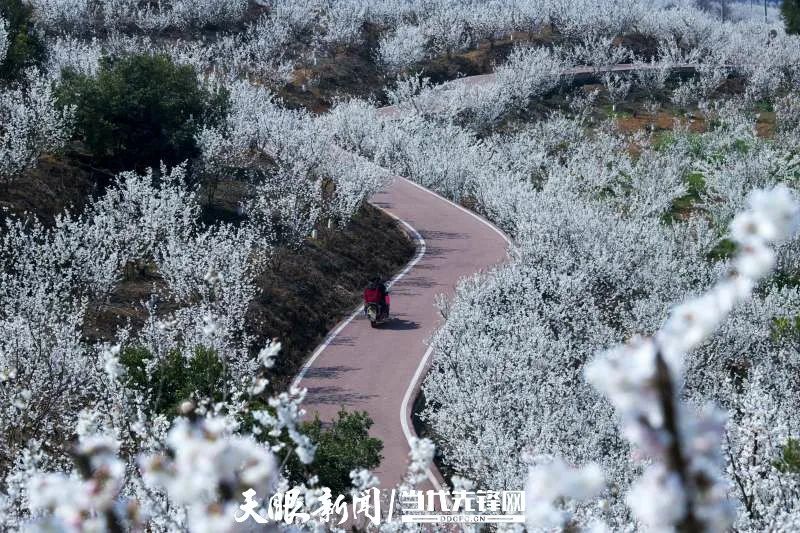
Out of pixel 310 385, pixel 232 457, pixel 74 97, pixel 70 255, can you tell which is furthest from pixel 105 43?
pixel 232 457

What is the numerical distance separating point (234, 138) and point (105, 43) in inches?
892

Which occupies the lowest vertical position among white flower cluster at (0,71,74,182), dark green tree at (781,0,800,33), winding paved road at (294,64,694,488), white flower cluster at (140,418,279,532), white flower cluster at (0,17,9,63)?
winding paved road at (294,64,694,488)

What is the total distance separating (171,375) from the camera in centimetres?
1206

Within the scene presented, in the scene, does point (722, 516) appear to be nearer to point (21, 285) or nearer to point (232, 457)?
point (232, 457)

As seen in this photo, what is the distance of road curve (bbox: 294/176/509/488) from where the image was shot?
14648 millimetres

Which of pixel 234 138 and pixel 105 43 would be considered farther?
pixel 105 43

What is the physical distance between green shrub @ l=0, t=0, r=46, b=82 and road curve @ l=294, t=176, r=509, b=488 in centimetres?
1144

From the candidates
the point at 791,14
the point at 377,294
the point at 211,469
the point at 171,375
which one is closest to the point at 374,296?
the point at 377,294

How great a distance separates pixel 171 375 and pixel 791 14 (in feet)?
195

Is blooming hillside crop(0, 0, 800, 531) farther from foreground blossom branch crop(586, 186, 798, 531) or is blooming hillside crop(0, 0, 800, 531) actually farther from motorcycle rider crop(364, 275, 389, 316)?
motorcycle rider crop(364, 275, 389, 316)

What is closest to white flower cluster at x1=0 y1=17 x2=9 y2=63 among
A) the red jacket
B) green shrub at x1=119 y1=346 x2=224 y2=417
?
the red jacket

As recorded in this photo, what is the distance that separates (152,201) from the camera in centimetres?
1984

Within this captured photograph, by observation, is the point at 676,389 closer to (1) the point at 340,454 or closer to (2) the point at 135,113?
(1) the point at 340,454

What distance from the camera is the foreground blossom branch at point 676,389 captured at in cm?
191
